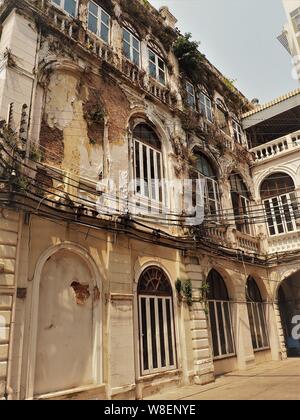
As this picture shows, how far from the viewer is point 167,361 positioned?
8.33 metres

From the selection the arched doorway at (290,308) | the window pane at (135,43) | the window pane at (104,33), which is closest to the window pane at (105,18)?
the window pane at (104,33)

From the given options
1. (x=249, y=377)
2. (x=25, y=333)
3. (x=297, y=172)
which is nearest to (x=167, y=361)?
(x=249, y=377)

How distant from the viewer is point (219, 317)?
10945mm

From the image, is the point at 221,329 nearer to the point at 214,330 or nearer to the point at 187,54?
the point at 214,330

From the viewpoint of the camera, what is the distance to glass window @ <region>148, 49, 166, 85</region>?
11.8 m

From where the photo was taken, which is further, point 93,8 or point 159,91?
point 159,91

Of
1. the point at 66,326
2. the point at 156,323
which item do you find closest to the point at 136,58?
the point at 156,323

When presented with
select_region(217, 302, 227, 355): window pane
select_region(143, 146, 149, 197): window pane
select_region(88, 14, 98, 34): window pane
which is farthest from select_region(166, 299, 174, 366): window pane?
select_region(88, 14, 98, 34): window pane

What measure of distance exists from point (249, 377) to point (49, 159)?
7.98 metres

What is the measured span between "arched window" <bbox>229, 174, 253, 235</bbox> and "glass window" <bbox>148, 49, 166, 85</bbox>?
513cm

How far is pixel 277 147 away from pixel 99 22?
9493mm

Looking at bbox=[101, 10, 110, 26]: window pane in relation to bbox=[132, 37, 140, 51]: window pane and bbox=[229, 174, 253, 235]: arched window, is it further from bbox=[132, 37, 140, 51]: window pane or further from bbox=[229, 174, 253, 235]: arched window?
bbox=[229, 174, 253, 235]: arched window

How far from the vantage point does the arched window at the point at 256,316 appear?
12.5 meters
